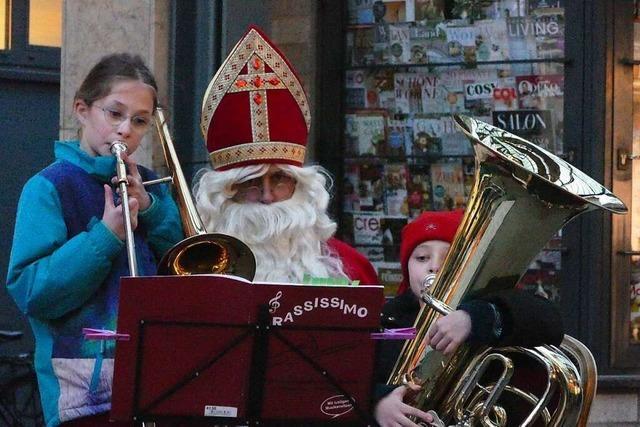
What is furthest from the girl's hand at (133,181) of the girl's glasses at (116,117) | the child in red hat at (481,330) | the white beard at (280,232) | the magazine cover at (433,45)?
the magazine cover at (433,45)

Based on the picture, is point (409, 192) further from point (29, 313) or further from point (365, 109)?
point (29, 313)

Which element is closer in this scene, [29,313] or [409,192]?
[29,313]

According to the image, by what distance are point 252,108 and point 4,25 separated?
364 cm

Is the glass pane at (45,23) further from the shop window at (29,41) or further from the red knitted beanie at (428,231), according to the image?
the red knitted beanie at (428,231)

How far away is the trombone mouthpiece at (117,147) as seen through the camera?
3.62 m

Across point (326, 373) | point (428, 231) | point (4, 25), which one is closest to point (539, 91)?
point (4, 25)

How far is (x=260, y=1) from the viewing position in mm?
6664

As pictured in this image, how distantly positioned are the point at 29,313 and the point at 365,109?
360 centimetres

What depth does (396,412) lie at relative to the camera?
11.9 ft

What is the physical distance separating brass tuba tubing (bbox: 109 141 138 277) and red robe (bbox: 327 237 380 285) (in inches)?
25.3

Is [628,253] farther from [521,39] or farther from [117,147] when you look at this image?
[117,147]

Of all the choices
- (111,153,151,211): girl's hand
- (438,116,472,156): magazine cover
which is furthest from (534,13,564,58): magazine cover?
(111,153,151,211): girl's hand

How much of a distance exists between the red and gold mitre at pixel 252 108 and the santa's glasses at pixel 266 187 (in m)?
0.05

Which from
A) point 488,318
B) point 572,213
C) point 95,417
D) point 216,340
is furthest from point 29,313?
point 572,213
